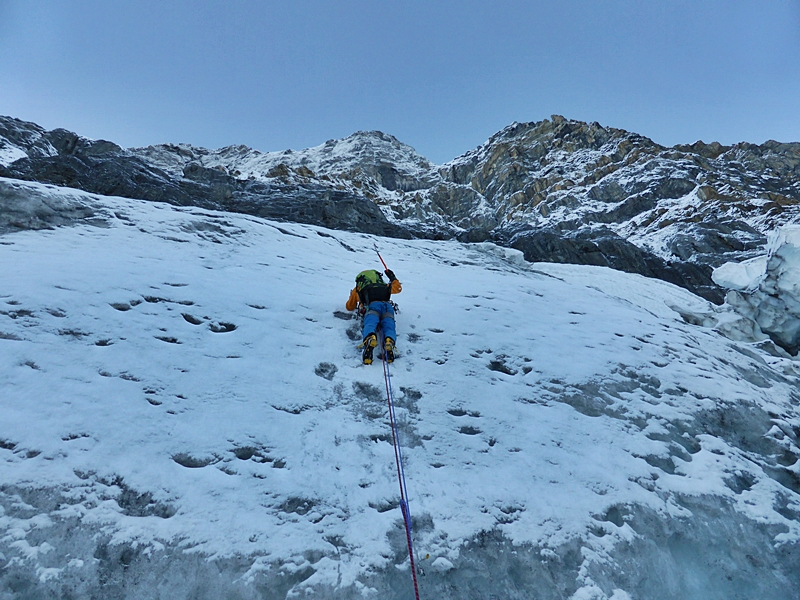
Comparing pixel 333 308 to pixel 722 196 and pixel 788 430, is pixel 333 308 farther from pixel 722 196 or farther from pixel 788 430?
pixel 722 196

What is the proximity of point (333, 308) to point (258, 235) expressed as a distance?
5377 millimetres

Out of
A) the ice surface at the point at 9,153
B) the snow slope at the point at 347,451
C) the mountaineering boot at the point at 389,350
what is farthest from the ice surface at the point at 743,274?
the ice surface at the point at 9,153

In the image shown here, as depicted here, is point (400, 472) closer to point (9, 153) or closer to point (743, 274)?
point (743, 274)

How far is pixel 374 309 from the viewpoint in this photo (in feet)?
20.4

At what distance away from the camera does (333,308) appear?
292 inches

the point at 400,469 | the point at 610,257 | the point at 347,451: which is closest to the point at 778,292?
the point at 400,469

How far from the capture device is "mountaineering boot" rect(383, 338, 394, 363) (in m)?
5.74

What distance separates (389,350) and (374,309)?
0.79 metres

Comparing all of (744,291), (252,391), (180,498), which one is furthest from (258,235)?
(744,291)

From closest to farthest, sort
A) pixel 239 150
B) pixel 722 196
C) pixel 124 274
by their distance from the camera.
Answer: pixel 124 274 → pixel 722 196 → pixel 239 150

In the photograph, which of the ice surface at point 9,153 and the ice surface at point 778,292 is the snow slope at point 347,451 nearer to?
the ice surface at point 778,292

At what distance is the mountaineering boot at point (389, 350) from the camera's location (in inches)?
226

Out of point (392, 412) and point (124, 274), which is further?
point (124, 274)

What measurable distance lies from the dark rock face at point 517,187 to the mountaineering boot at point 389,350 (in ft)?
82.0
